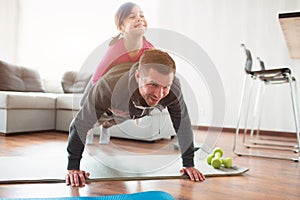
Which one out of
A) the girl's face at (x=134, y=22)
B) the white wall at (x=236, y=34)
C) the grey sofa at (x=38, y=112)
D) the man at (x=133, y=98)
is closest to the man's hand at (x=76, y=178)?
the man at (x=133, y=98)

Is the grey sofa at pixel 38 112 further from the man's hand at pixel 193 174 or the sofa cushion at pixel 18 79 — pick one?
the man's hand at pixel 193 174

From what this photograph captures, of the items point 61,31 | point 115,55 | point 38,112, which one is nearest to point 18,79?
point 38,112

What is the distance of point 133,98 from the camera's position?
1.05m

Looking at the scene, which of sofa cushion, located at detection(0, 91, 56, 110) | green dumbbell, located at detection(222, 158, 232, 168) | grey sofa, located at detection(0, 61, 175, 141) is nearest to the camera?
green dumbbell, located at detection(222, 158, 232, 168)

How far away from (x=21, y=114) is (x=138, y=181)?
5.14ft

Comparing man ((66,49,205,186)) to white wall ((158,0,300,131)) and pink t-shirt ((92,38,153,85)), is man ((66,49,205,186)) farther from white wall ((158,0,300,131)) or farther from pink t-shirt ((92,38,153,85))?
white wall ((158,0,300,131))

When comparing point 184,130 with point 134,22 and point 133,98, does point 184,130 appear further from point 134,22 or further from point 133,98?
point 134,22

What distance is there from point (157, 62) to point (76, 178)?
1.54ft

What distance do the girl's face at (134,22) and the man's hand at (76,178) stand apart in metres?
0.55

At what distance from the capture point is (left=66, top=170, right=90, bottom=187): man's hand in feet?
3.39

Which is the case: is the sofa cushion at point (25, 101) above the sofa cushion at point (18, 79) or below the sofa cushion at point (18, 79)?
below

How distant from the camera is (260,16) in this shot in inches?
124

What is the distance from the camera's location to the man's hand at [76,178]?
1034mm

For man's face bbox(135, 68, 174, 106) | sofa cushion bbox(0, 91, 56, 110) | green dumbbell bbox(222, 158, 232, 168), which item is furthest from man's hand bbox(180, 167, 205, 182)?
sofa cushion bbox(0, 91, 56, 110)
